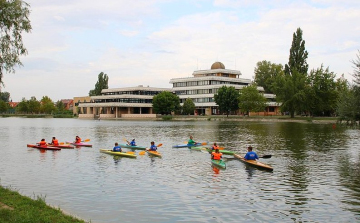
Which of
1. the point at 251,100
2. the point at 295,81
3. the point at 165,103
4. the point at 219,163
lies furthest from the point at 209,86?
the point at 219,163

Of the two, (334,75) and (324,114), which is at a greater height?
(334,75)

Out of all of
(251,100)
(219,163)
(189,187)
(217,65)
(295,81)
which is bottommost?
(189,187)

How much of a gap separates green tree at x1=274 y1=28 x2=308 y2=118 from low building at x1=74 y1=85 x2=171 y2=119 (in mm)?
65825

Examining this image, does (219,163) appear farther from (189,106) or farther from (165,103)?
(189,106)

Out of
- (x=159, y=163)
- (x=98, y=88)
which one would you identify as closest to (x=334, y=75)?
(x=159, y=163)

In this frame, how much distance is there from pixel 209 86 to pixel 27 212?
142 meters

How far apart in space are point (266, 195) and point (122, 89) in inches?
6295

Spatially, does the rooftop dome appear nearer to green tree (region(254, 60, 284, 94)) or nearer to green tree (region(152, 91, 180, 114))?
green tree (region(254, 60, 284, 94))

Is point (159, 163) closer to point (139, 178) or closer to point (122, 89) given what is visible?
point (139, 178)

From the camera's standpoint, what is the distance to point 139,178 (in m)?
25.8

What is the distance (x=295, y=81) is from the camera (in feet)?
332

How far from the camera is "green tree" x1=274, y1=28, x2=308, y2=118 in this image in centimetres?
10038

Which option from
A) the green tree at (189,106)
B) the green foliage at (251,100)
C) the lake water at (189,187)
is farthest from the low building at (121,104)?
the lake water at (189,187)

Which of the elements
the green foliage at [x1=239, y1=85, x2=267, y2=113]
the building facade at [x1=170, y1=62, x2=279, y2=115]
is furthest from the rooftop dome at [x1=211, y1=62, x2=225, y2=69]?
the green foliage at [x1=239, y1=85, x2=267, y2=113]
